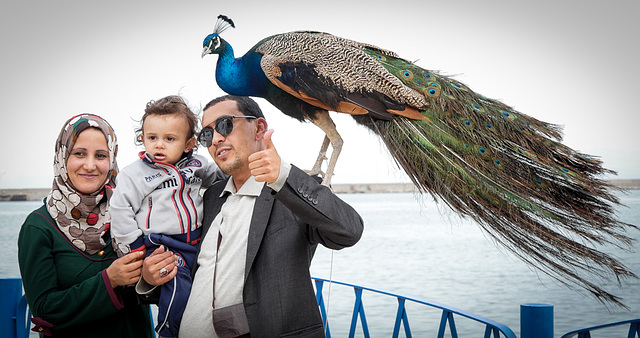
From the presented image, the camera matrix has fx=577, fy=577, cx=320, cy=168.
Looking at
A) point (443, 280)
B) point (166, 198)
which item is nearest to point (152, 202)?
point (166, 198)

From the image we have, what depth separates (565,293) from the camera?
435 inches

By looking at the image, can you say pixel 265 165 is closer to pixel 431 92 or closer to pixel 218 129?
pixel 218 129

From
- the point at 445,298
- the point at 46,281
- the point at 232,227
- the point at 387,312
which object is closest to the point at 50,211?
the point at 46,281

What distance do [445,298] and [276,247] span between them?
31.7ft

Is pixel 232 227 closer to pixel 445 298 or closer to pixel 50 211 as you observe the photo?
pixel 50 211

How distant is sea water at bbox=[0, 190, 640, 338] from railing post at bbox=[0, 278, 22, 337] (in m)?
2.87

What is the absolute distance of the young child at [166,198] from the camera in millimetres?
1526

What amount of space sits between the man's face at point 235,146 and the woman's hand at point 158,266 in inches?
10.6

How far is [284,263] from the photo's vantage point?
57.4 inches

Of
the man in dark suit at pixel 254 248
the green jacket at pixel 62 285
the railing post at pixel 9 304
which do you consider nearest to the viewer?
the man in dark suit at pixel 254 248

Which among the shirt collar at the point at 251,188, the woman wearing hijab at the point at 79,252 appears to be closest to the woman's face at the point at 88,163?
the woman wearing hijab at the point at 79,252

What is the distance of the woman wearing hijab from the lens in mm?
1497

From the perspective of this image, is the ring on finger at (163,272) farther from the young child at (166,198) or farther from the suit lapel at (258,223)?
the suit lapel at (258,223)

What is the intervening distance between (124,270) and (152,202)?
0.22 metres
